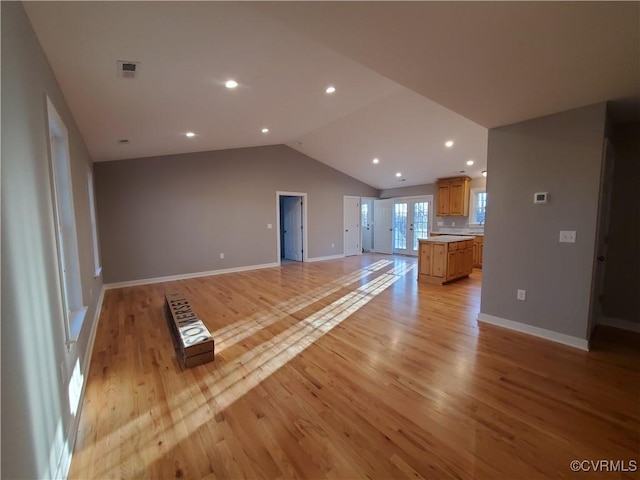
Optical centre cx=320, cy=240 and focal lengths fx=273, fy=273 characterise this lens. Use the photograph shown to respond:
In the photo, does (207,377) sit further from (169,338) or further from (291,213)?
(291,213)

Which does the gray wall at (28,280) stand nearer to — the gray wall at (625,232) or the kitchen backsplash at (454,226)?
the gray wall at (625,232)

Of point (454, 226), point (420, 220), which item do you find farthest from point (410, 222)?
point (454, 226)

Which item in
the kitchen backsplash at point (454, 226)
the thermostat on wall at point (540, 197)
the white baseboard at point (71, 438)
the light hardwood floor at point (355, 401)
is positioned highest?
the thermostat on wall at point (540, 197)

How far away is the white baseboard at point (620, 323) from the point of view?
3227mm

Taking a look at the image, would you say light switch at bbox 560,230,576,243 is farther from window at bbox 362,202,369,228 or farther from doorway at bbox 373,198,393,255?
window at bbox 362,202,369,228

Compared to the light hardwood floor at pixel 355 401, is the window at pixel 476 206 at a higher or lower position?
higher

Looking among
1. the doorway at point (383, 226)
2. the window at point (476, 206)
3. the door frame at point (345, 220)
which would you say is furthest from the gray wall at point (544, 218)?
the doorway at point (383, 226)

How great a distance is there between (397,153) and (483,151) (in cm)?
175

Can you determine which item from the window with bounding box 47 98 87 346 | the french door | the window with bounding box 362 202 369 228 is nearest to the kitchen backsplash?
the french door

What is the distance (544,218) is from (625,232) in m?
1.33

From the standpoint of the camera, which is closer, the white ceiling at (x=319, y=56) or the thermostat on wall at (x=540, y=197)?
the white ceiling at (x=319, y=56)

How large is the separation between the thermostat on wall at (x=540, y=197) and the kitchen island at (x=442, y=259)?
2259 mm

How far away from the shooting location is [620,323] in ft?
10.9

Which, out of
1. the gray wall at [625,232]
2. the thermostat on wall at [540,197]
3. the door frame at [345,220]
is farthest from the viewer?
the door frame at [345,220]
